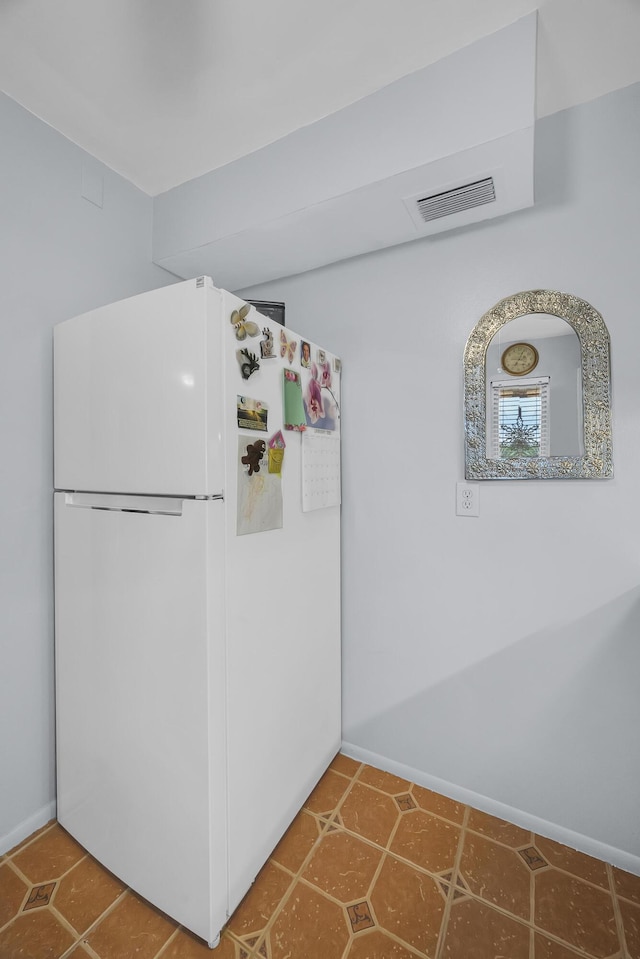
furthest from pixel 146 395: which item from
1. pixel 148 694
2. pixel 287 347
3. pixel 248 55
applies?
pixel 248 55

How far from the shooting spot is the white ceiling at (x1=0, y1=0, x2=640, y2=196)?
115 cm

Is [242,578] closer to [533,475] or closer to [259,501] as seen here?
[259,501]

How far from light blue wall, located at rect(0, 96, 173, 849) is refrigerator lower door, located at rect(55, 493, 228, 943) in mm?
126

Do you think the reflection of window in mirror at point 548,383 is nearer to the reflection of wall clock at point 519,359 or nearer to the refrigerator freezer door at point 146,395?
the reflection of wall clock at point 519,359

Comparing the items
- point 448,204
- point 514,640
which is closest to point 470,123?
point 448,204

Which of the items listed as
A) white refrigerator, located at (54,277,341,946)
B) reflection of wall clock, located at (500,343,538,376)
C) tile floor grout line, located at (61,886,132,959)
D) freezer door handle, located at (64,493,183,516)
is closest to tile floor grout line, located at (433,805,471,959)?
white refrigerator, located at (54,277,341,946)

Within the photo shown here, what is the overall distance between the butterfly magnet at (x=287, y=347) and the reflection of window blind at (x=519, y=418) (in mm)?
714

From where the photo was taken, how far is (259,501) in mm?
1289

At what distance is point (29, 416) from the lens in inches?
58.5

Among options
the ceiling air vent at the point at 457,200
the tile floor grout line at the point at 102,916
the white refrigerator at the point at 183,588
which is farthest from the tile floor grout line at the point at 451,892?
the ceiling air vent at the point at 457,200

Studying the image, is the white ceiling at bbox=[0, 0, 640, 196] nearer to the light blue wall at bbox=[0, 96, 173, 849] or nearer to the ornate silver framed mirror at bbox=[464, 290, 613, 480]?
the light blue wall at bbox=[0, 96, 173, 849]

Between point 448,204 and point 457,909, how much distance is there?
2152 millimetres

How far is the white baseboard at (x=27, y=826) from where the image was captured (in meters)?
1.41

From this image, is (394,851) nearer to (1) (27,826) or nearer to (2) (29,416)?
(1) (27,826)
